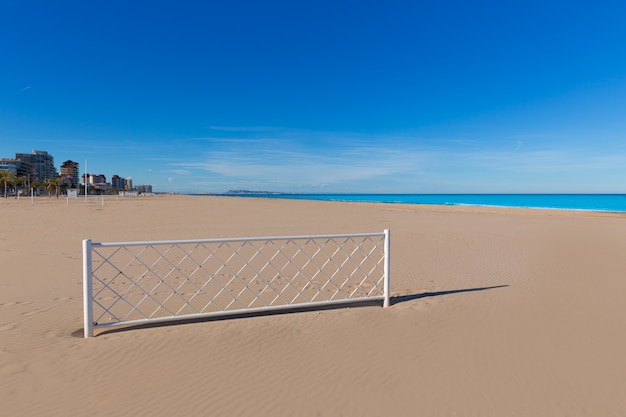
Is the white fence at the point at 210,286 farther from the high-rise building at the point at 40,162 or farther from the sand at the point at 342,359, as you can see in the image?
the high-rise building at the point at 40,162

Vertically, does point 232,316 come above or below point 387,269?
below

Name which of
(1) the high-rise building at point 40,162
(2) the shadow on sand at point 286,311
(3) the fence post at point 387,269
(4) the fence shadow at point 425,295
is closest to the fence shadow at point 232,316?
(2) the shadow on sand at point 286,311

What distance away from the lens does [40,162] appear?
146m

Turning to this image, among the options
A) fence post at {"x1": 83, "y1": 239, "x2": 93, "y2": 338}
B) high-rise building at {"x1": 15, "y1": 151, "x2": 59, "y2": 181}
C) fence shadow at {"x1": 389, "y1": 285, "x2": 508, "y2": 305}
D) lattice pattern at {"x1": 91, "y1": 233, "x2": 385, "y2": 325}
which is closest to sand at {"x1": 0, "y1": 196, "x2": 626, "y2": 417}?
fence shadow at {"x1": 389, "y1": 285, "x2": 508, "y2": 305}

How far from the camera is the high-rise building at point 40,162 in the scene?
14050 cm

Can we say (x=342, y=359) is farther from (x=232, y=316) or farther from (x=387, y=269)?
(x=232, y=316)

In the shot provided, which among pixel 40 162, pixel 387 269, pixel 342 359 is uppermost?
pixel 40 162

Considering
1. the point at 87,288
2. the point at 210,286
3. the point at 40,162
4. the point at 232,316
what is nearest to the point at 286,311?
the point at 232,316

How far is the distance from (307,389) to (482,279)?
5.98 meters

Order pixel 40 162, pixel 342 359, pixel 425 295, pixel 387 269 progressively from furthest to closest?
pixel 40 162, pixel 425 295, pixel 387 269, pixel 342 359

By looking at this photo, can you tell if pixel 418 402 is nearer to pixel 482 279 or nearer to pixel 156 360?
pixel 156 360

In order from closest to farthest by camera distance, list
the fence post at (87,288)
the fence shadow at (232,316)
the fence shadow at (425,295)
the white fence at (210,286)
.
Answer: the fence post at (87,288)
the fence shadow at (232,316)
the white fence at (210,286)
the fence shadow at (425,295)

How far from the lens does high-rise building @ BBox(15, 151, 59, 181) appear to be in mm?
140500

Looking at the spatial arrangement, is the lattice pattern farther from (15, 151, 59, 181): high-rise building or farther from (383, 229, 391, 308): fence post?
(15, 151, 59, 181): high-rise building
